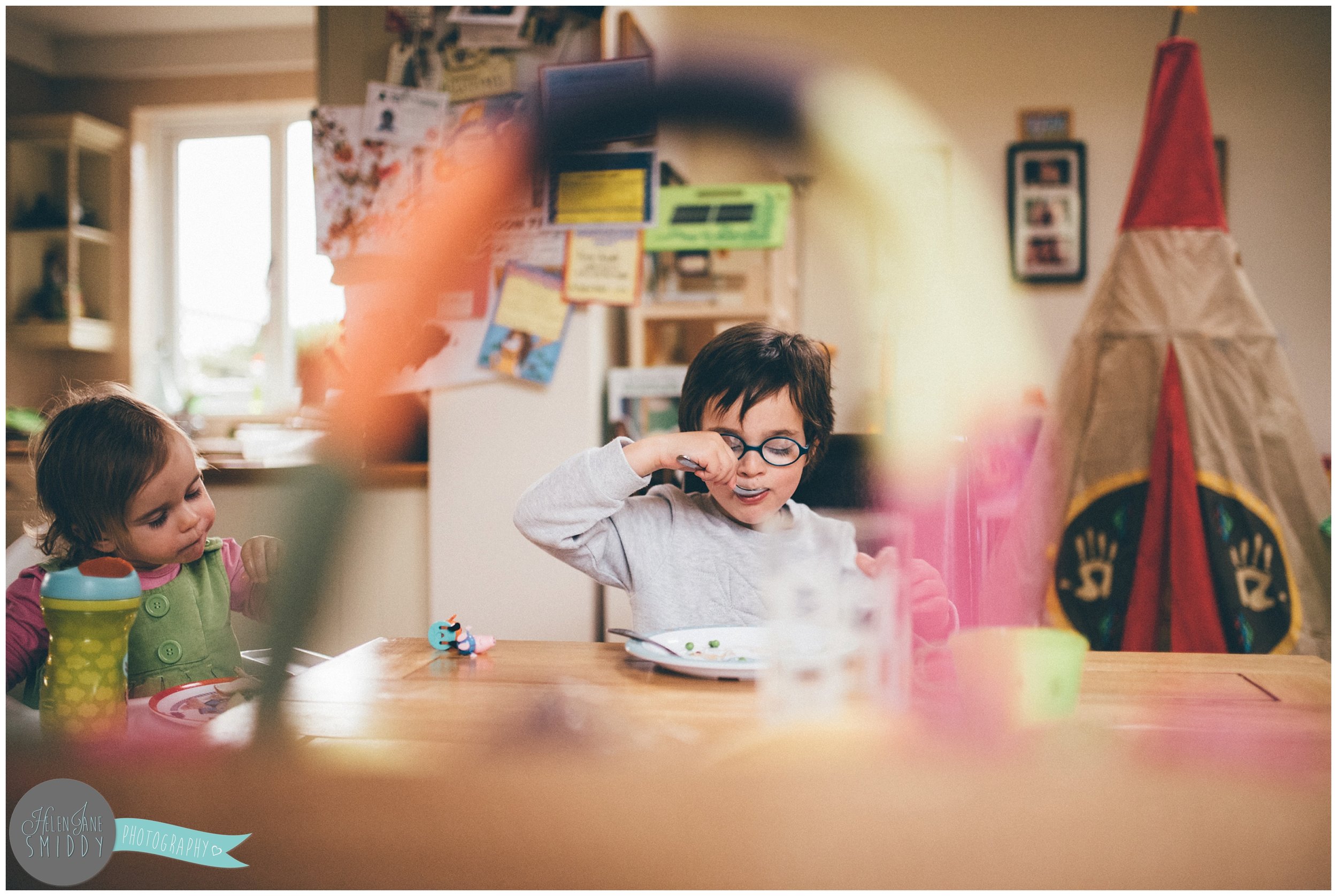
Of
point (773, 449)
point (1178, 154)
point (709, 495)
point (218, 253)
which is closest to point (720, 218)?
point (1178, 154)

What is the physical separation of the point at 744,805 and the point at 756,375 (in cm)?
55

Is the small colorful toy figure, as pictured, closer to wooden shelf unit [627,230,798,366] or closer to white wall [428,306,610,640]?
white wall [428,306,610,640]

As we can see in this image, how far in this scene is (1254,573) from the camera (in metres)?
Result: 1.31

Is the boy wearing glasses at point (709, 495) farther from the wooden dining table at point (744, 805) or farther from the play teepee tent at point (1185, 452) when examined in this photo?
the play teepee tent at point (1185, 452)

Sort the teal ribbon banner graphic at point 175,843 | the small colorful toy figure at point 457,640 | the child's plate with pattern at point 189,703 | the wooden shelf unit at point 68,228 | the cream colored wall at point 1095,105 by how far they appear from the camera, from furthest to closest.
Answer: the wooden shelf unit at point 68,228, the cream colored wall at point 1095,105, the small colorful toy figure at point 457,640, the child's plate with pattern at point 189,703, the teal ribbon banner graphic at point 175,843

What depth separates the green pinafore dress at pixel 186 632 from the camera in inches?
34.7

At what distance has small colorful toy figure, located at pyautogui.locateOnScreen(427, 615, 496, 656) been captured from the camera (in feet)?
2.56

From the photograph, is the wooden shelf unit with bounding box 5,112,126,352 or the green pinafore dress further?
the wooden shelf unit with bounding box 5,112,126,352

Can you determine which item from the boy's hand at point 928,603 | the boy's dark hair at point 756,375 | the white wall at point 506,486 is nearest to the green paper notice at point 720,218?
the white wall at point 506,486

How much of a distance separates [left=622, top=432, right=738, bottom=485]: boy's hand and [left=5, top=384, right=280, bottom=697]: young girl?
32 cm

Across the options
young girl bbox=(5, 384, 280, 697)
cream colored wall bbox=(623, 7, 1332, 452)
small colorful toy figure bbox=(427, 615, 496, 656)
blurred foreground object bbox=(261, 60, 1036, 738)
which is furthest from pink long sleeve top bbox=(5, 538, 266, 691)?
cream colored wall bbox=(623, 7, 1332, 452)

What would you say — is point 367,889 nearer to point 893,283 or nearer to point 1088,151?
point 893,283

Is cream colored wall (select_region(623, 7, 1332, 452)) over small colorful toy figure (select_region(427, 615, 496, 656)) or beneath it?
over

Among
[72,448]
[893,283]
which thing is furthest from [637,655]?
[893,283]
